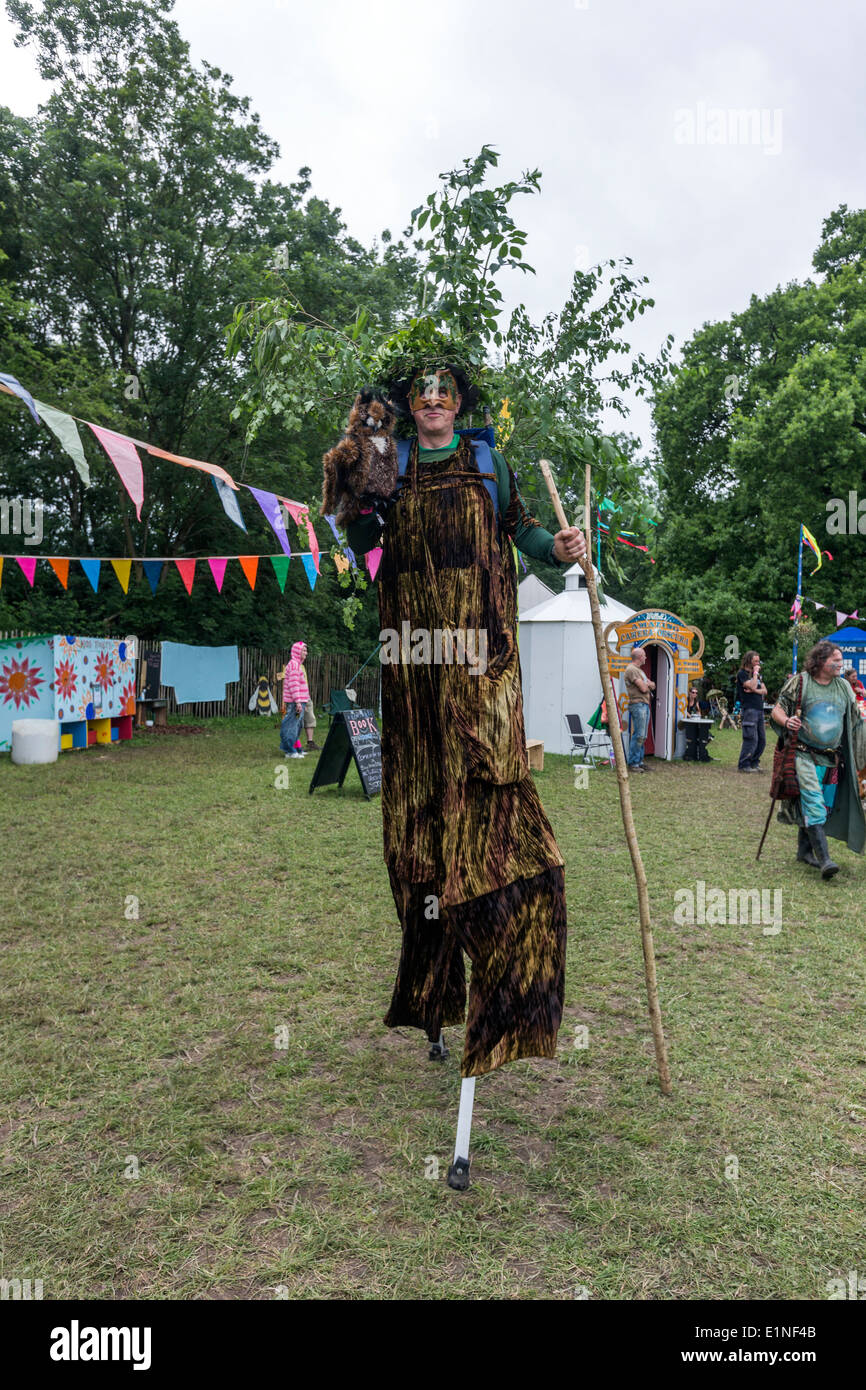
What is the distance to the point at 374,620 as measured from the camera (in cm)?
2503

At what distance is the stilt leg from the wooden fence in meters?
14.9

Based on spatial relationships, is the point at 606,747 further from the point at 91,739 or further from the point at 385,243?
the point at 385,243

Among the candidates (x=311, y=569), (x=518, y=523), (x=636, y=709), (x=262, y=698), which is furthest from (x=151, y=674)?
(x=518, y=523)

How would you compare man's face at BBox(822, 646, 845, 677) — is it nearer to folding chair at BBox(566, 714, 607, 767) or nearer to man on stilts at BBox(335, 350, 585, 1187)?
man on stilts at BBox(335, 350, 585, 1187)

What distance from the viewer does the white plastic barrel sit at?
37.6ft

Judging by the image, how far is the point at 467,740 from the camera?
8.43 ft

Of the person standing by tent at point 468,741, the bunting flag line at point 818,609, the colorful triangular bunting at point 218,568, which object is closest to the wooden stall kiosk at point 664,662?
the bunting flag line at point 818,609

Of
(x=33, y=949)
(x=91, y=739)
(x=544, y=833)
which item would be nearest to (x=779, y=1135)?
(x=544, y=833)

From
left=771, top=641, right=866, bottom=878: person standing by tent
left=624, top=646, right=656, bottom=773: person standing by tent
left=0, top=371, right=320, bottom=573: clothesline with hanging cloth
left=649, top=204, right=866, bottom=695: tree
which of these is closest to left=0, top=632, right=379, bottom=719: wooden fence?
left=624, top=646, right=656, bottom=773: person standing by tent

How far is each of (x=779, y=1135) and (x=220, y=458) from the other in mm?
18373

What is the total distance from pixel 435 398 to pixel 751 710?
11.3 metres

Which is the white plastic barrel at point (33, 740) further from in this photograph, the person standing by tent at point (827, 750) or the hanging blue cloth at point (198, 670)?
the person standing by tent at point (827, 750)

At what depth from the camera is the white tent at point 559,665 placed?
542 inches

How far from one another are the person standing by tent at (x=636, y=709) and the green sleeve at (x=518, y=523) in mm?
9338
